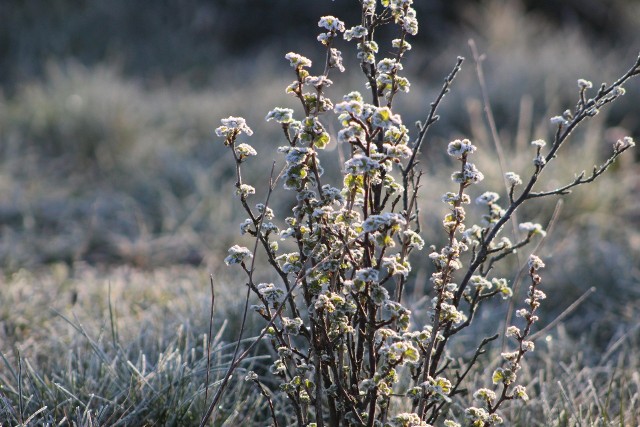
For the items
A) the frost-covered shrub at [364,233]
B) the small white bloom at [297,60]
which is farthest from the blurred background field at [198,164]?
the small white bloom at [297,60]

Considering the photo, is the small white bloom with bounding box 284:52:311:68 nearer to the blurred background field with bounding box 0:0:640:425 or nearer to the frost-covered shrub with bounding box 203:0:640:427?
the frost-covered shrub with bounding box 203:0:640:427

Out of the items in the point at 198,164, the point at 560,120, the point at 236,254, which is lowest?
the point at 198,164

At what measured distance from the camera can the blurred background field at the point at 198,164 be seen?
282 centimetres

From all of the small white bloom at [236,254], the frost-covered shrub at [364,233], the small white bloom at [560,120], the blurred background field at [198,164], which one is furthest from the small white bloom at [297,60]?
the blurred background field at [198,164]

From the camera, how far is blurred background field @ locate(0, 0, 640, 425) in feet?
9.27

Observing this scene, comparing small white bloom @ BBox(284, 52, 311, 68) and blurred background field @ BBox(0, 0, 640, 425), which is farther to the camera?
blurred background field @ BBox(0, 0, 640, 425)

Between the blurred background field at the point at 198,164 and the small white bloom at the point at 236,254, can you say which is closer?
the small white bloom at the point at 236,254

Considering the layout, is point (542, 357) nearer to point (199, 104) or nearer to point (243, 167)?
point (243, 167)

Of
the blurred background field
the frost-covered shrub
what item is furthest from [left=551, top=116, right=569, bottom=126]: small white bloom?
the blurred background field

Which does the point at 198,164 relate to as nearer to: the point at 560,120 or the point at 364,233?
the point at 364,233

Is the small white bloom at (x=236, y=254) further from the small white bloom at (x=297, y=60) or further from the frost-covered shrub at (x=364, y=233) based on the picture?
the small white bloom at (x=297, y=60)

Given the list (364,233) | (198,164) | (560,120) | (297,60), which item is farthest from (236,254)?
(198,164)

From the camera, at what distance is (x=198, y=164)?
20.2ft

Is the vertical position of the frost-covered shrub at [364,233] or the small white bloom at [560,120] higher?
the small white bloom at [560,120]
